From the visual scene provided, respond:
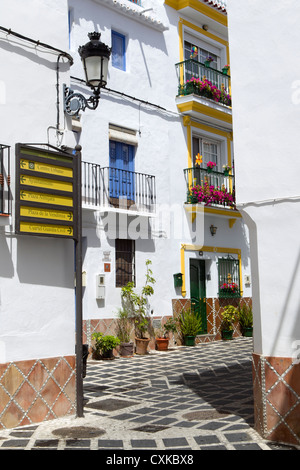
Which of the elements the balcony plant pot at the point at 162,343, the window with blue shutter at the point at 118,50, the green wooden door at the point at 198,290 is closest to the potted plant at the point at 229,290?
the green wooden door at the point at 198,290

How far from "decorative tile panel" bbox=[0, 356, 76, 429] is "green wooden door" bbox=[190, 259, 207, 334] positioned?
9.69 meters

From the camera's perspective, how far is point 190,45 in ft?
58.6

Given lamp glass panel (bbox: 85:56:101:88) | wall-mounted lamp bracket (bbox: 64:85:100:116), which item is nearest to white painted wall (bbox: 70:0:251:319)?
wall-mounted lamp bracket (bbox: 64:85:100:116)

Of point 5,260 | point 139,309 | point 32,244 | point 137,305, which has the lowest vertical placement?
point 139,309

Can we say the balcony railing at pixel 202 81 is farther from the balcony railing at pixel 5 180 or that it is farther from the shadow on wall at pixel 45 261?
the balcony railing at pixel 5 180

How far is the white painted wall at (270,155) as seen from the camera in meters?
5.81

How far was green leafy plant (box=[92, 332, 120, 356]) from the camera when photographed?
1273cm

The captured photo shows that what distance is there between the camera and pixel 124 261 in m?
14.5

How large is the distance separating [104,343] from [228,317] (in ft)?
18.3

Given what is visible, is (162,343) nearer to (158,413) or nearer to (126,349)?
(126,349)

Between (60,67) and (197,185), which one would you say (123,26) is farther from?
(60,67)

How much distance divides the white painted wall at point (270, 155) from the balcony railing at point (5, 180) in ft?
9.41

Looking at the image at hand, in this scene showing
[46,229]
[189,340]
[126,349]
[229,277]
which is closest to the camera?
[46,229]

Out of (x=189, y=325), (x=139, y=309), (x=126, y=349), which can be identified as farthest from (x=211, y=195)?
(x=126, y=349)
